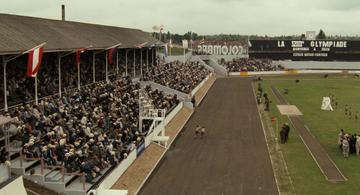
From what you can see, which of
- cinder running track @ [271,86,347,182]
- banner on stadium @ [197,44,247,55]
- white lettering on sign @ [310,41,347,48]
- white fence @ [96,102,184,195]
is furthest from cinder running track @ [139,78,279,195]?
white lettering on sign @ [310,41,347,48]

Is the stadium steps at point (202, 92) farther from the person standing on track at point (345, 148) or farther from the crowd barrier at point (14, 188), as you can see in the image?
the crowd barrier at point (14, 188)

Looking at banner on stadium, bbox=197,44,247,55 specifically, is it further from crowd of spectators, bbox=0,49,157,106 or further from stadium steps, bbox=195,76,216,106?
crowd of spectators, bbox=0,49,157,106

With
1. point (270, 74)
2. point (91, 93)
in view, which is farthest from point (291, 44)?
point (91, 93)

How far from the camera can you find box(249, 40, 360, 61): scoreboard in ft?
368

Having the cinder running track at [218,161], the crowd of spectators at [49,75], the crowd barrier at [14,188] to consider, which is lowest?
the cinder running track at [218,161]

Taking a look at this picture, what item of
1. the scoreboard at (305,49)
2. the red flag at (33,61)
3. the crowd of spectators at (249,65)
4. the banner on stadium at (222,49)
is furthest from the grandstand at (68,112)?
the banner on stadium at (222,49)

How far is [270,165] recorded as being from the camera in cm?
2984

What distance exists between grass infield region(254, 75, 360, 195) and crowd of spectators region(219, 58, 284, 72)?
80.2 feet

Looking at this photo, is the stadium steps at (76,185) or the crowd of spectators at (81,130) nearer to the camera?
the stadium steps at (76,185)

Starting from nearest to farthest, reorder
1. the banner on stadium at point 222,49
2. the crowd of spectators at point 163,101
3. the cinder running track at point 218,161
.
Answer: the cinder running track at point 218,161 < the crowd of spectators at point 163,101 < the banner on stadium at point 222,49

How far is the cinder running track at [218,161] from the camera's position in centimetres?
2542

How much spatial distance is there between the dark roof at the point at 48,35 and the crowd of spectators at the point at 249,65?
5061cm

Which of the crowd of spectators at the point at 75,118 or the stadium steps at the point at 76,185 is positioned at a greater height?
the crowd of spectators at the point at 75,118

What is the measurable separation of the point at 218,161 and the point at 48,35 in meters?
16.7
